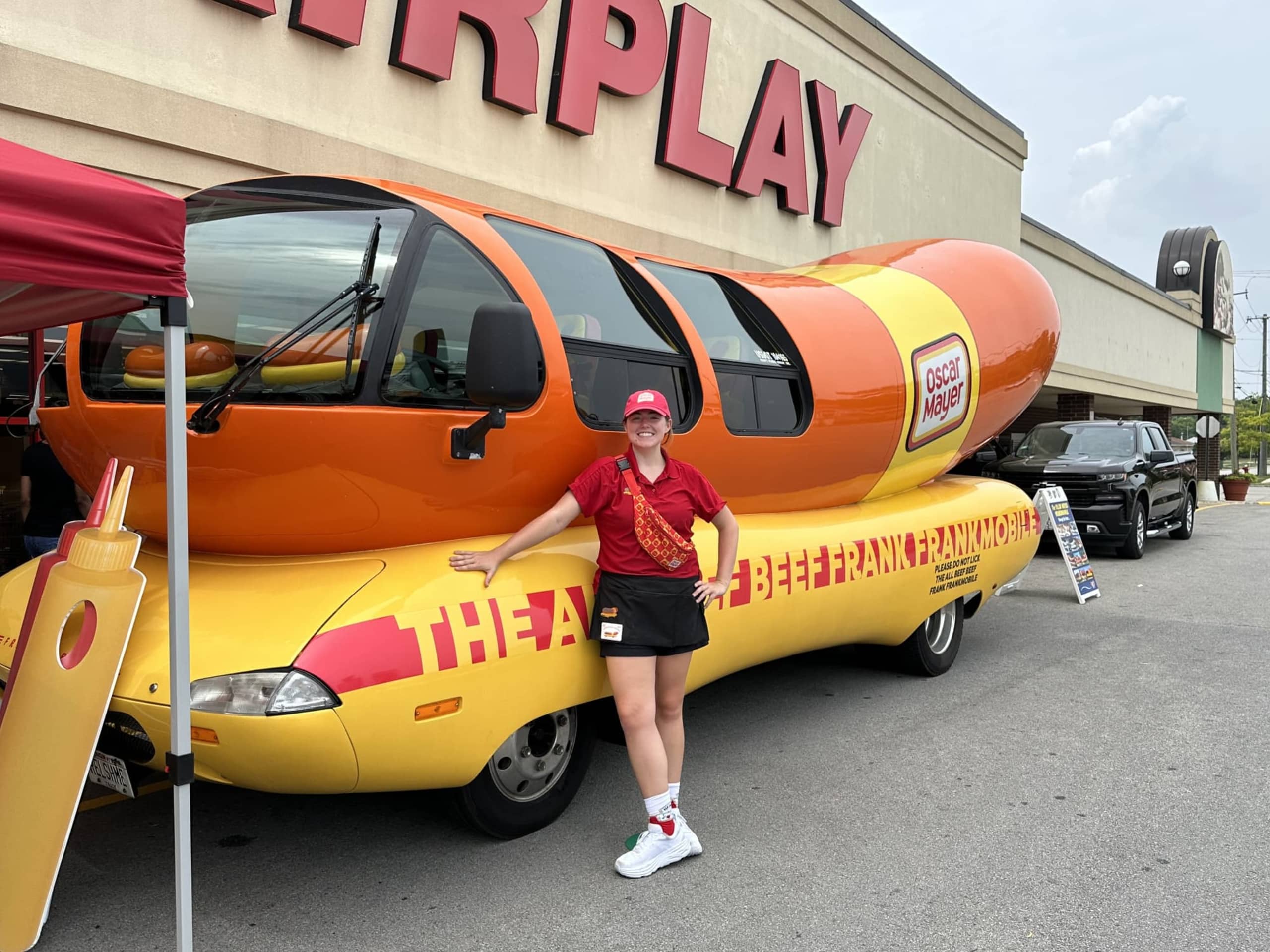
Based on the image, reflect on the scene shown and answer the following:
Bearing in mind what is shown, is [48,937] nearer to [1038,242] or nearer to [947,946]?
[947,946]

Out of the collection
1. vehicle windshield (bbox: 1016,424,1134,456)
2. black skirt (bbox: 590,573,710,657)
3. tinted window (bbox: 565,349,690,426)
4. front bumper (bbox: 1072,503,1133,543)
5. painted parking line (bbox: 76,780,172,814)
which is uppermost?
vehicle windshield (bbox: 1016,424,1134,456)

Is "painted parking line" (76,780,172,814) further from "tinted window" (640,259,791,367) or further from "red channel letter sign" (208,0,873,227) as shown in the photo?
"red channel letter sign" (208,0,873,227)

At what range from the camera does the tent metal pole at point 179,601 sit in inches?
111

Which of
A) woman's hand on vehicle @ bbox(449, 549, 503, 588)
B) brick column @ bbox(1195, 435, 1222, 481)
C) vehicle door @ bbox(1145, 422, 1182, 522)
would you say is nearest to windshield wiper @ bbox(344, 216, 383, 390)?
woman's hand on vehicle @ bbox(449, 549, 503, 588)

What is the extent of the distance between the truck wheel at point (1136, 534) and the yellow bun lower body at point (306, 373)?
37.3 feet

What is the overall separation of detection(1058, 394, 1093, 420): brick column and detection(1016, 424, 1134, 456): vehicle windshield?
10890mm

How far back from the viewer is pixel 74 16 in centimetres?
622

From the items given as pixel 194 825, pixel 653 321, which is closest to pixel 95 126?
pixel 653 321

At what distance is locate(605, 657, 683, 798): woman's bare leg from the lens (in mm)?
3631

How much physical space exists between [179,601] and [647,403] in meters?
1.67

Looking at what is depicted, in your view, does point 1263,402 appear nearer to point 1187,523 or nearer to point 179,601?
point 1187,523

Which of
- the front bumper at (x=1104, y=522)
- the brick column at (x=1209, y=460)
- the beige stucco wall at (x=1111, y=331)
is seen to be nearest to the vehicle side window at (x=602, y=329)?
the front bumper at (x=1104, y=522)

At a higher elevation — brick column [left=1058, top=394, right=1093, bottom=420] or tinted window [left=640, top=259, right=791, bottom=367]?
brick column [left=1058, top=394, right=1093, bottom=420]

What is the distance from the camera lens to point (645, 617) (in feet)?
12.0
